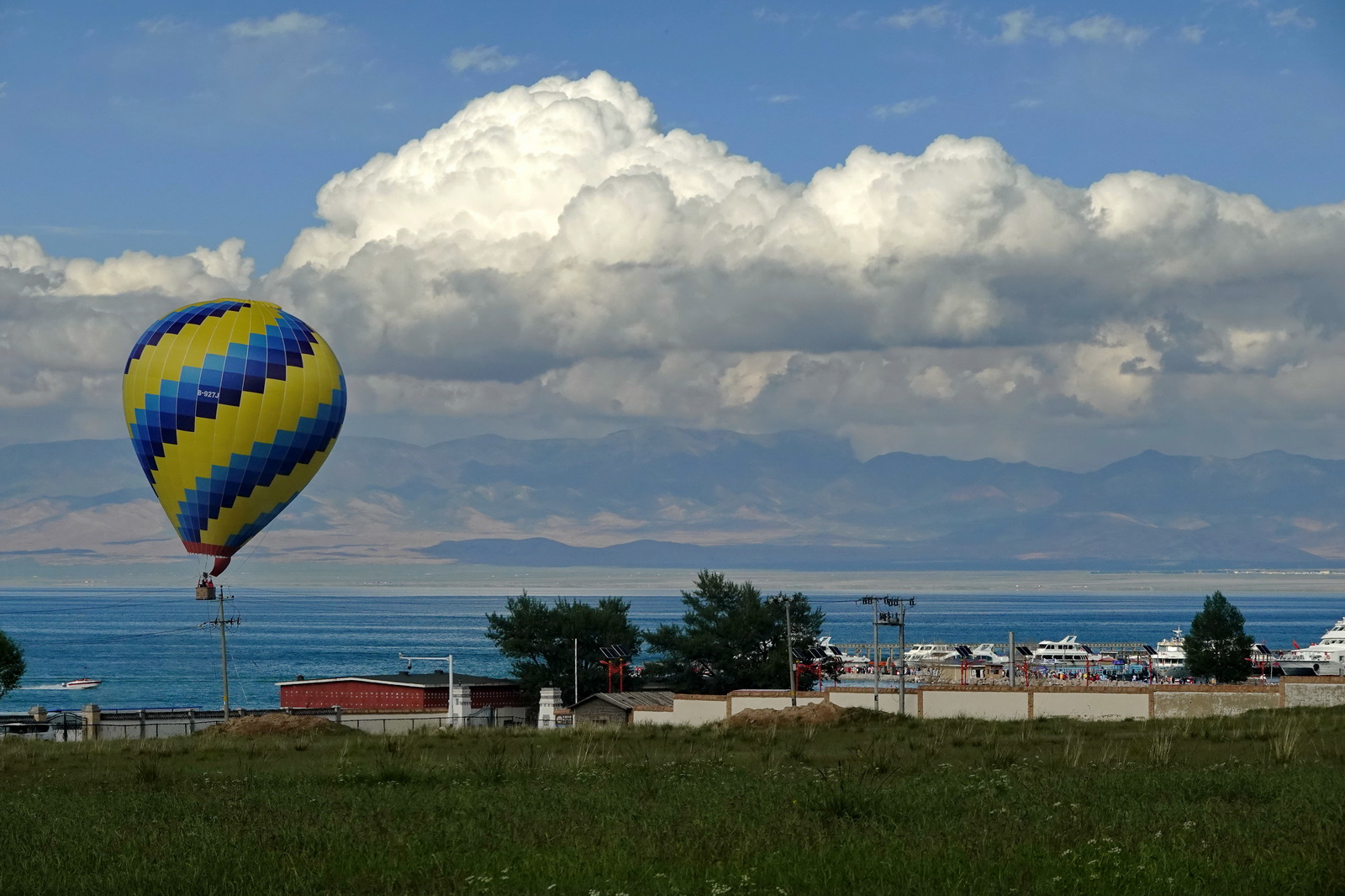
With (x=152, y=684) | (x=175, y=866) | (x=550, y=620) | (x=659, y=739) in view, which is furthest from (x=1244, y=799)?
(x=152, y=684)

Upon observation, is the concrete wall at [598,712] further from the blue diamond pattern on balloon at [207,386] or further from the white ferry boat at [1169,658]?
the white ferry boat at [1169,658]

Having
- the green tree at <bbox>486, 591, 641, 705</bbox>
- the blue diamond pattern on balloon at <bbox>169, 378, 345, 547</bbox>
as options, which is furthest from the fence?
the green tree at <bbox>486, 591, 641, 705</bbox>

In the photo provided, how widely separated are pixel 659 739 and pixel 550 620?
55.1 m

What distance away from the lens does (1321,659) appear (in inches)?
5561

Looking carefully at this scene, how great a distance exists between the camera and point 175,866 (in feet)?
58.0

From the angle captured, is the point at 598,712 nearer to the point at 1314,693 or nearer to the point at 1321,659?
the point at 1314,693

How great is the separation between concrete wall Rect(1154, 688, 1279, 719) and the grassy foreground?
2100cm

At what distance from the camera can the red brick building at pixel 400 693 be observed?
87625 millimetres

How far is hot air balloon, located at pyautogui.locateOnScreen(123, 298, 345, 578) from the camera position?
51625 millimetres

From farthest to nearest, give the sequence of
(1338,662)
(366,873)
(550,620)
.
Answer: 1. (1338,662)
2. (550,620)
3. (366,873)

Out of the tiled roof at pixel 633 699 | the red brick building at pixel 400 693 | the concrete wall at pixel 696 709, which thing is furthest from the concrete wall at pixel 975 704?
the red brick building at pixel 400 693

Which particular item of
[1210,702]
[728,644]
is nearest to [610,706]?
[728,644]

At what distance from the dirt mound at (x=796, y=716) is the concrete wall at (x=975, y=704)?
1178cm

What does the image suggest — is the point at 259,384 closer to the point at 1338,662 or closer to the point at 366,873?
the point at 366,873
